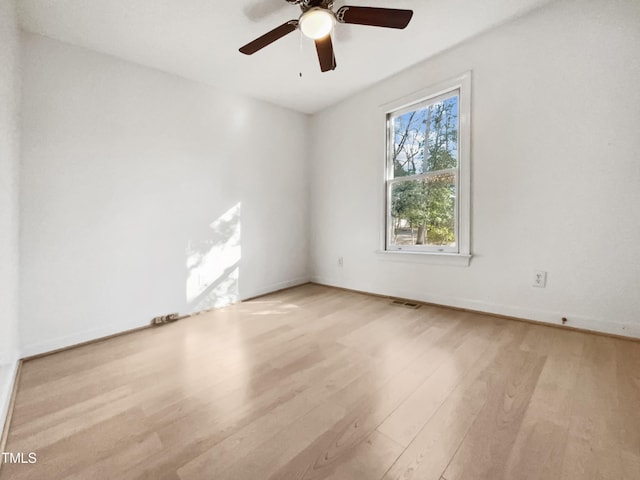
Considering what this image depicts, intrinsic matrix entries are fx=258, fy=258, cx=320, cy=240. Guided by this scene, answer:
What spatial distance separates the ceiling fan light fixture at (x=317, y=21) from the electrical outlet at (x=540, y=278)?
2.36 metres

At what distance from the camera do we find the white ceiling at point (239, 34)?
1.81 m

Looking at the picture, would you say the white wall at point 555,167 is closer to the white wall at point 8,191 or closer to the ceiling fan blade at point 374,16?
the ceiling fan blade at point 374,16

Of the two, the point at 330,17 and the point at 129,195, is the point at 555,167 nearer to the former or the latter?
the point at 330,17

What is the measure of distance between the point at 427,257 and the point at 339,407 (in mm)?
1886

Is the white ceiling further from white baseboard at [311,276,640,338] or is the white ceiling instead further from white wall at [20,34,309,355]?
white baseboard at [311,276,640,338]

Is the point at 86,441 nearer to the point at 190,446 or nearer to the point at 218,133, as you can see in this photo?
the point at 190,446

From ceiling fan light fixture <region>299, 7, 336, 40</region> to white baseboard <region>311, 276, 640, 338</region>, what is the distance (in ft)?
7.94

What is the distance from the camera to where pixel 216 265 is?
2.86 metres

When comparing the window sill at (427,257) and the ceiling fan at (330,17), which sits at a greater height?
the ceiling fan at (330,17)

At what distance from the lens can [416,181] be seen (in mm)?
2816

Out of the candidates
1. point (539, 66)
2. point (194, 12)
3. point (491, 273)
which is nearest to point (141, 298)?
point (194, 12)

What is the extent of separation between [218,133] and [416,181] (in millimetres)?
2235

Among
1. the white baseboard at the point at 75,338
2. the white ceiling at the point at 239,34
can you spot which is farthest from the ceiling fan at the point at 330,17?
the white baseboard at the point at 75,338

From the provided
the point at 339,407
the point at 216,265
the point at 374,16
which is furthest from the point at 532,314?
the point at 216,265
